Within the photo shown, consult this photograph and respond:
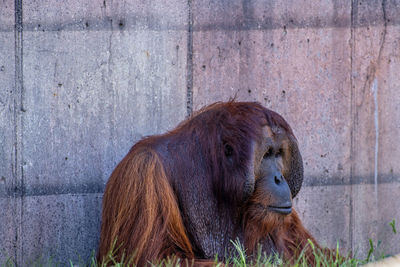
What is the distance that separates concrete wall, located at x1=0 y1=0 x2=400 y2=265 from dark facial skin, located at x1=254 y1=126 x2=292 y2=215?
62 cm

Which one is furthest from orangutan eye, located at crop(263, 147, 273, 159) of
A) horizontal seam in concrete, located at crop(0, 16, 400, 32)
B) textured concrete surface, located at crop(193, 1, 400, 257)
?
horizontal seam in concrete, located at crop(0, 16, 400, 32)

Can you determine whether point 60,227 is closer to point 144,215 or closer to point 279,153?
point 144,215

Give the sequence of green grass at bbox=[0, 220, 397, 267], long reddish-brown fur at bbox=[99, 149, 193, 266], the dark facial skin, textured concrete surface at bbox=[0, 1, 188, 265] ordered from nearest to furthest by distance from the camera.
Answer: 1. green grass at bbox=[0, 220, 397, 267]
2. long reddish-brown fur at bbox=[99, 149, 193, 266]
3. the dark facial skin
4. textured concrete surface at bbox=[0, 1, 188, 265]

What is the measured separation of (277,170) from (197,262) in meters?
0.62

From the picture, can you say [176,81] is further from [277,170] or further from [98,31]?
[277,170]

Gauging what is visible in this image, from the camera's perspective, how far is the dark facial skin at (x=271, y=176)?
11.2ft

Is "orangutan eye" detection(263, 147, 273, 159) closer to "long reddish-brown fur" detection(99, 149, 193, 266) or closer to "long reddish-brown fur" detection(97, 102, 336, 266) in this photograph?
"long reddish-brown fur" detection(97, 102, 336, 266)

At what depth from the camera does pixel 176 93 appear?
13.6 feet

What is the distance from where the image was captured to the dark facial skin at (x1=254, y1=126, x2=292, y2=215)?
11.2 ft

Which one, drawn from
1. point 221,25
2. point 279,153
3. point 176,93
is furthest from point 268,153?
point 221,25

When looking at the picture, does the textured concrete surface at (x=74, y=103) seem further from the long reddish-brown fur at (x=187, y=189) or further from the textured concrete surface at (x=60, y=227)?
the long reddish-brown fur at (x=187, y=189)

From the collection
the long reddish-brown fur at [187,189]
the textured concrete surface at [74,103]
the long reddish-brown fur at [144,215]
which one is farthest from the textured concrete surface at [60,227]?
the long reddish-brown fur at [144,215]

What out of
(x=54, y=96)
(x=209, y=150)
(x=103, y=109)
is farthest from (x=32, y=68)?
(x=209, y=150)

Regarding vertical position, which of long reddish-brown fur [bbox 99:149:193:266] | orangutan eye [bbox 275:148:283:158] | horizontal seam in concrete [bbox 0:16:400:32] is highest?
horizontal seam in concrete [bbox 0:16:400:32]
